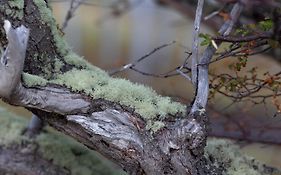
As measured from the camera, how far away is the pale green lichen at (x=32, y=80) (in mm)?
1296

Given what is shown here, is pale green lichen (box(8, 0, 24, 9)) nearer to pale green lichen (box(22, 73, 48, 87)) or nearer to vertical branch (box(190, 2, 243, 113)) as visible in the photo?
pale green lichen (box(22, 73, 48, 87))

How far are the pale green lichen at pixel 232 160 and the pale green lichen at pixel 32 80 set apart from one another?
50cm

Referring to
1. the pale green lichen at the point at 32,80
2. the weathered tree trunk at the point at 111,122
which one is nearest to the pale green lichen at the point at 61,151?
the weathered tree trunk at the point at 111,122

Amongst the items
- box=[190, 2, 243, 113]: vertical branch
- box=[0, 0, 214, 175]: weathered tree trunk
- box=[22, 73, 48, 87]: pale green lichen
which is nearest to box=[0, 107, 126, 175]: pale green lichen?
box=[0, 0, 214, 175]: weathered tree trunk

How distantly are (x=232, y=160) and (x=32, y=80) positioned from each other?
0.64 metres

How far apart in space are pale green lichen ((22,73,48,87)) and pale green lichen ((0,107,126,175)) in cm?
46

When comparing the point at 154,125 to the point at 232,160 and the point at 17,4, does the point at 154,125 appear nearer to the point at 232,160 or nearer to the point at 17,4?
the point at 232,160

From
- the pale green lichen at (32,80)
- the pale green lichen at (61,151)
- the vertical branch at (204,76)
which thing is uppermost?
the vertical branch at (204,76)

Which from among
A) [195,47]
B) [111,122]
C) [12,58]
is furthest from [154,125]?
[12,58]

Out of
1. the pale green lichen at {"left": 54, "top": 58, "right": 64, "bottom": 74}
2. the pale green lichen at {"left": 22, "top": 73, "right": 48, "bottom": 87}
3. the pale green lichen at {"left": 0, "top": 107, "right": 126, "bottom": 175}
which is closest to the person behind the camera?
the pale green lichen at {"left": 22, "top": 73, "right": 48, "bottom": 87}

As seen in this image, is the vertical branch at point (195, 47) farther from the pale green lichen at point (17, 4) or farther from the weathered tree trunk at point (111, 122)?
the pale green lichen at point (17, 4)

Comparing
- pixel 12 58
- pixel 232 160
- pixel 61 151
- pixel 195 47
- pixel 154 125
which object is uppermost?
pixel 195 47

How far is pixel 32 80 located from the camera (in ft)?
4.28

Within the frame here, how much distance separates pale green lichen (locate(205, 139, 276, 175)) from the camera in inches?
58.5
